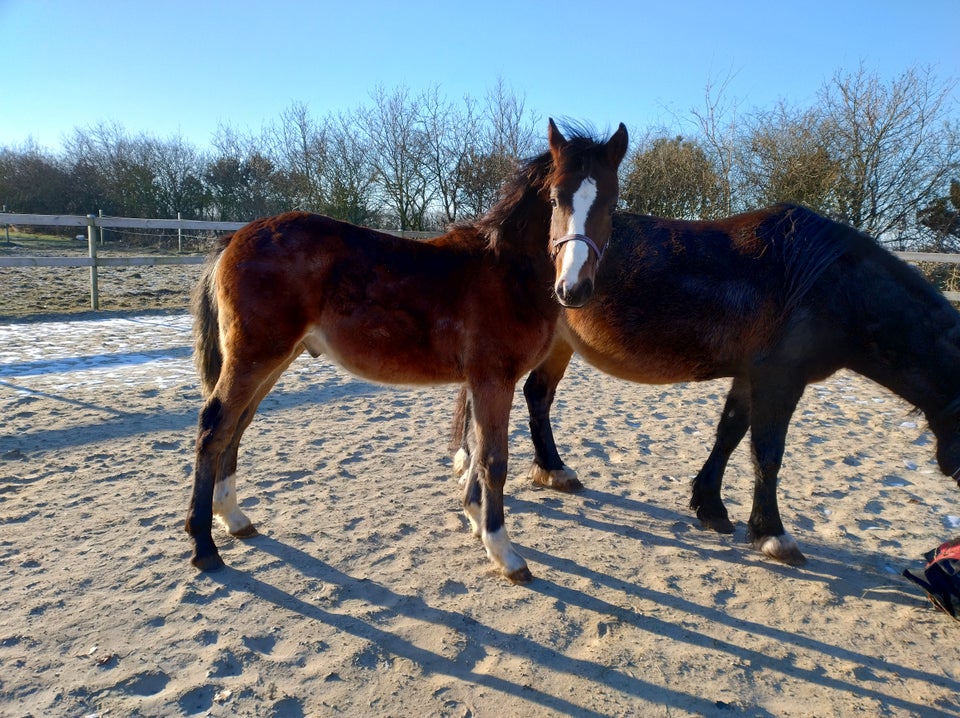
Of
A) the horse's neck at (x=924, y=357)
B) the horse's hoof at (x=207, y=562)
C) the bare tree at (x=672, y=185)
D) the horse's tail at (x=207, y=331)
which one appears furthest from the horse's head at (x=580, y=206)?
the bare tree at (x=672, y=185)

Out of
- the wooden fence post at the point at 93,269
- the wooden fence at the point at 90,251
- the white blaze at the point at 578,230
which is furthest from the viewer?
the wooden fence post at the point at 93,269

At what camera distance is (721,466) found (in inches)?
147

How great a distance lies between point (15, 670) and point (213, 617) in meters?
0.69

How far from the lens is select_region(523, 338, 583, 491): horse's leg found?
4.19 metres

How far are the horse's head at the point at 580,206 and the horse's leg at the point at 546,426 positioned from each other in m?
1.46

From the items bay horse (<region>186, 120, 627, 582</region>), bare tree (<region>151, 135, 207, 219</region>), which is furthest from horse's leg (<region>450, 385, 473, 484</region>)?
bare tree (<region>151, 135, 207, 219</region>)

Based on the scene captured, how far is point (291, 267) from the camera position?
2.99 meters

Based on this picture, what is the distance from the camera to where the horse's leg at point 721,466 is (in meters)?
3.69

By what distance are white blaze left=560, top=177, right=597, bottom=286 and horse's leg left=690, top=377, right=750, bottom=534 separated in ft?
5.39

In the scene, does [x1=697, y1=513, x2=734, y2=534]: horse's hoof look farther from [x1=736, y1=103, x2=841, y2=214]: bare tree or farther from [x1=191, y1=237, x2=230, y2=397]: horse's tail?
[x1=736, y1=103, x2=841, y2=214]: bare tree

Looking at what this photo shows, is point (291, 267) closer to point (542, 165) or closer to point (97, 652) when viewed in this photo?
point (542, 165)

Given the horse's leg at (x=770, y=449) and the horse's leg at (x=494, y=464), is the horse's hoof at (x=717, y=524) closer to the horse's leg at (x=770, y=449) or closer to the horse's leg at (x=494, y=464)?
the horse's leg at (x=770, y=449)

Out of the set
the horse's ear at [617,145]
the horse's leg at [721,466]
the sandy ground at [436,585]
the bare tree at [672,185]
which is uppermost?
the bare tree at [672,185]

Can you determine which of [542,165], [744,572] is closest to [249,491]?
[542,165]
